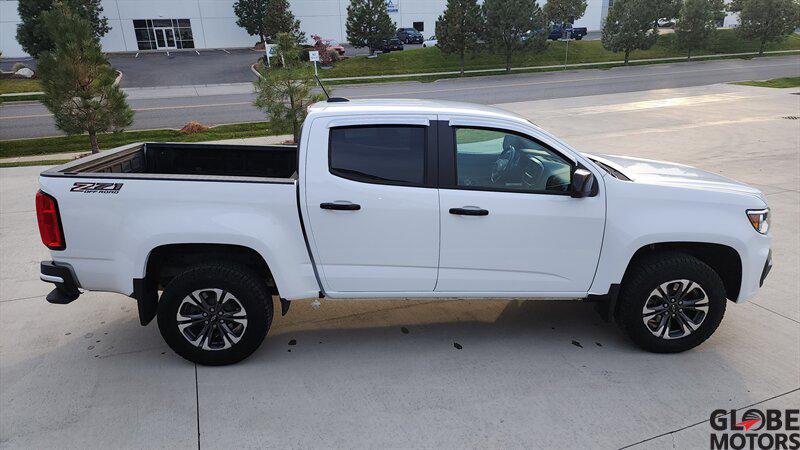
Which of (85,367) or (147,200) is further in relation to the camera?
(85,367)

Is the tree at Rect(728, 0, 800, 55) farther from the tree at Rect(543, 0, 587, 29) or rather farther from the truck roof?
the truck roof

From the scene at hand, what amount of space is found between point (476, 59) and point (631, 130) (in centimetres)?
2375

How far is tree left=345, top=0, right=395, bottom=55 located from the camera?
35062 mm

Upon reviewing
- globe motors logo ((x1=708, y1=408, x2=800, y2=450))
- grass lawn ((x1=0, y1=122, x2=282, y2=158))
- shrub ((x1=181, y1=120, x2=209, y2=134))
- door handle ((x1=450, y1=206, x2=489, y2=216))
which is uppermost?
door handle ((x1=450, y1=206, x2=489, y2=216))

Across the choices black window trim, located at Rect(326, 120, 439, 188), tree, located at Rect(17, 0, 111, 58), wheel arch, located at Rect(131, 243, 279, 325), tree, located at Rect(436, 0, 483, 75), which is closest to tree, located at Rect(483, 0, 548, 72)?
tree, located at Rect(436, 0, 483, 75)

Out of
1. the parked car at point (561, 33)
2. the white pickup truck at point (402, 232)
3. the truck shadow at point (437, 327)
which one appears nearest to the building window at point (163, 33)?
the parked car at point (561, 33)

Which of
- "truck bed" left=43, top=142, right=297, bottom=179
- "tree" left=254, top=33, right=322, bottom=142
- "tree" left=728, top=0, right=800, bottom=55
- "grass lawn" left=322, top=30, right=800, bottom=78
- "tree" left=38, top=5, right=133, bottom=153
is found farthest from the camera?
"tree" left=728, top=0, right=800, bottom=55

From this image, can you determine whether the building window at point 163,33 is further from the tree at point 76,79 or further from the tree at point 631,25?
the tree at point 76,79

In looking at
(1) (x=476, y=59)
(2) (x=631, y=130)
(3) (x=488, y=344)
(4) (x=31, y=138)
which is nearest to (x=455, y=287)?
(3) (x=488, y=344)

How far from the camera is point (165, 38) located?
4569cm

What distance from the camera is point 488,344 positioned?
4.14 m

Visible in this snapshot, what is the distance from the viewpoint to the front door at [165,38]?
4538cm

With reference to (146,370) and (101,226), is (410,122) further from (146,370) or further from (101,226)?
(146,370)

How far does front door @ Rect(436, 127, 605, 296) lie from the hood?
58 cm
